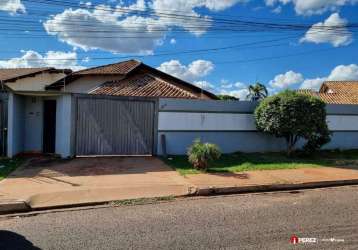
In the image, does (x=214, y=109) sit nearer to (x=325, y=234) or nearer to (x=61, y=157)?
(x=61, y=157)

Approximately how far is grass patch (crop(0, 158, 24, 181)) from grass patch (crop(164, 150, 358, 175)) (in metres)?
4.53

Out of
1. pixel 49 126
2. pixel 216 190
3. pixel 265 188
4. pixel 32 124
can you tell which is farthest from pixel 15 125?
pixel 265 188

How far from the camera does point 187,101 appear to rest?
1214 cm

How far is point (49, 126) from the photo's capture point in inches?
485

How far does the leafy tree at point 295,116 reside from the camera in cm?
1158

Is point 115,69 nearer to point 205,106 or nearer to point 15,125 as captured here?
point 205,106

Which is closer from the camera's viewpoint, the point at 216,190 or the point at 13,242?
the point at 13,242

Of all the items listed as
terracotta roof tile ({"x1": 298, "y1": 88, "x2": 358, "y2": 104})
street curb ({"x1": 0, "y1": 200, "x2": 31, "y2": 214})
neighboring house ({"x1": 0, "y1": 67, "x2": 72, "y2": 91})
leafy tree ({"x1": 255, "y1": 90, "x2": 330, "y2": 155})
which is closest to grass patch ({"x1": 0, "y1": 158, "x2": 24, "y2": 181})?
street curb ({"x1": 0, "y1": 200, "x2": 31, "y2": 214})

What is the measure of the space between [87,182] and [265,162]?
591 centimetres

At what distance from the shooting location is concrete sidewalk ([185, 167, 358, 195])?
7.73 metres

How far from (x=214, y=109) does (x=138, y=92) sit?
6732mm

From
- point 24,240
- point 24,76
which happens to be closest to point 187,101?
point 24,240

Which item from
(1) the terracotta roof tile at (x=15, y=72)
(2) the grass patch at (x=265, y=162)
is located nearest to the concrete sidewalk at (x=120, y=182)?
(2) the grass patch at (x=265, y=162)

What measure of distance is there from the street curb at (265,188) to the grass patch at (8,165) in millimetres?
5063
